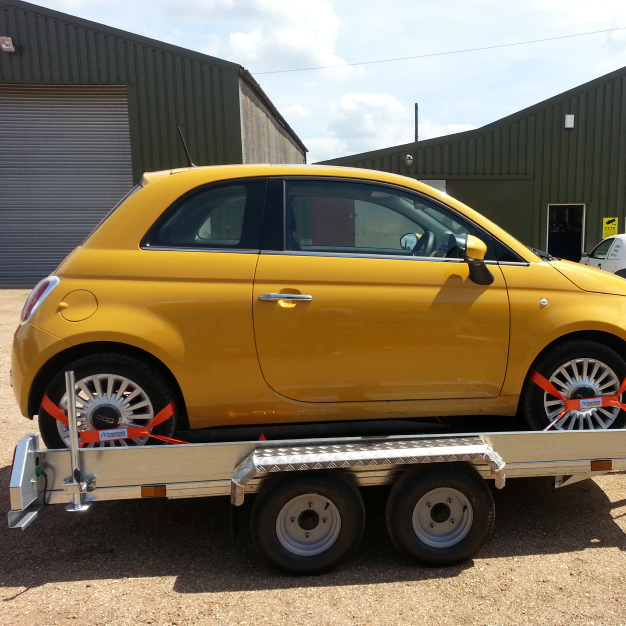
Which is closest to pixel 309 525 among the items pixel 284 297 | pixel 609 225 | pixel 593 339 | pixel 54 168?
pixel 284 297

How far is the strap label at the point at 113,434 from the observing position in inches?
115

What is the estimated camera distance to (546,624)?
2430mm

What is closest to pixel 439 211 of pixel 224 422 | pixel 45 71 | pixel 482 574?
pixel 224 422

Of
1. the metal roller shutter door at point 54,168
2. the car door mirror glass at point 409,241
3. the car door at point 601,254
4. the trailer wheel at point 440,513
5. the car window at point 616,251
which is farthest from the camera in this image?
the metal roller shutter door at point 54,168

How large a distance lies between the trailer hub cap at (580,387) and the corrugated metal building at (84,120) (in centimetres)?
1221

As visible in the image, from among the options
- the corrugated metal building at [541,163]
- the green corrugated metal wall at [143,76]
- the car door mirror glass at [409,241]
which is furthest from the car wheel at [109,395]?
the corrugated metal building at [541,163]

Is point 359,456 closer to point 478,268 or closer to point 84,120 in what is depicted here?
point 478,268

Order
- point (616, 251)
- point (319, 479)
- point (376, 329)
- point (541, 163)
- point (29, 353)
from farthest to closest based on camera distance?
point (541, 163) < point (616, 251) < point (376, 329) < point (29, 353) < point (319, 479)

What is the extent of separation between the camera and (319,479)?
2742 mm

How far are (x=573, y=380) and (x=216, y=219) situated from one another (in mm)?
2235

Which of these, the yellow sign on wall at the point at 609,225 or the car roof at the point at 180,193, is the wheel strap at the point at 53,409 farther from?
the yellow sign on wall at the point at 609,225

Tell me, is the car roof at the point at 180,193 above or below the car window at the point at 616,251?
above

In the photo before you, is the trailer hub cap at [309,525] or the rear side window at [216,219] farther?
the rear side window at [216,219]

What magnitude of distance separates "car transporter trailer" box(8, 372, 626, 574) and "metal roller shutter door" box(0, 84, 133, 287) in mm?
12789
